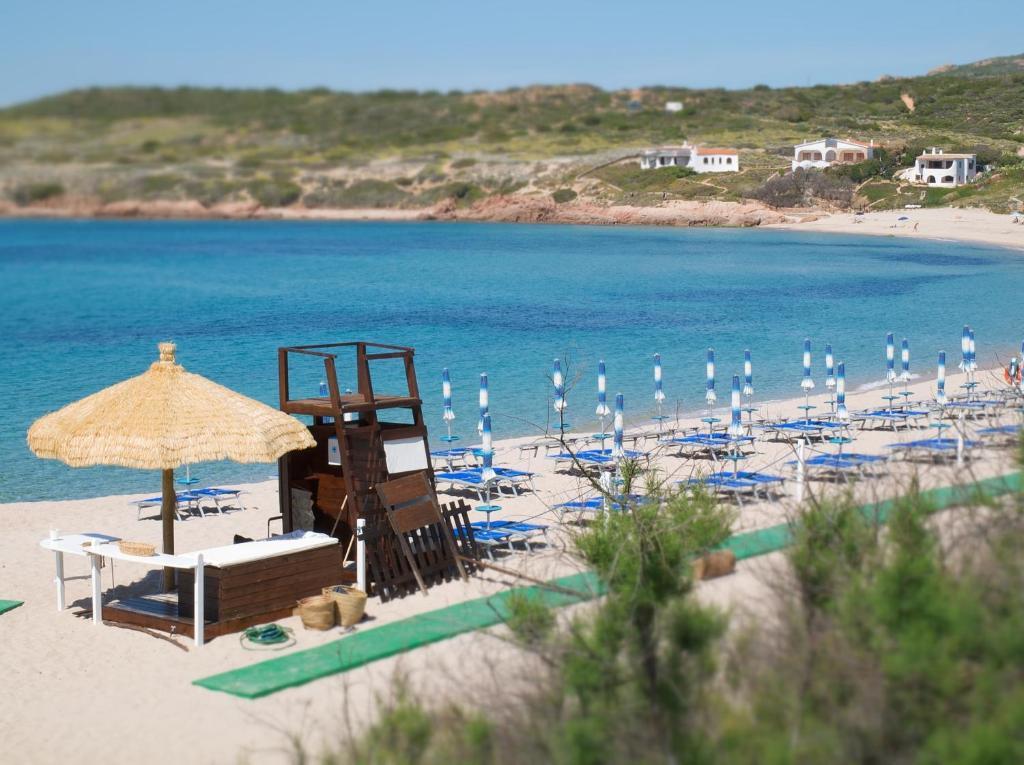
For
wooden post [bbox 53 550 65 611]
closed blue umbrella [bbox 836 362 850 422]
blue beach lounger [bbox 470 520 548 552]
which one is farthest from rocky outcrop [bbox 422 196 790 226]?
wooden post [bbox 53 550 65 611]

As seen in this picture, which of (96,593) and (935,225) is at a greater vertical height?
(935,225)

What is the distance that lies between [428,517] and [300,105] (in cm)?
1056

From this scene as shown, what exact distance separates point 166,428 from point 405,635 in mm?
2431

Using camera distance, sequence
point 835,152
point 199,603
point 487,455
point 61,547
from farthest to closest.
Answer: point 835,152, point 487,455, point 61,547, point 199,603

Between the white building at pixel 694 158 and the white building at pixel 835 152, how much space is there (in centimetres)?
665

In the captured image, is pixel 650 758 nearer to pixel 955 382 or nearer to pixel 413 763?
pixel 413 763

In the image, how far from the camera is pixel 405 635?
8430 millimetres

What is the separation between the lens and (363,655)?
8.11 m

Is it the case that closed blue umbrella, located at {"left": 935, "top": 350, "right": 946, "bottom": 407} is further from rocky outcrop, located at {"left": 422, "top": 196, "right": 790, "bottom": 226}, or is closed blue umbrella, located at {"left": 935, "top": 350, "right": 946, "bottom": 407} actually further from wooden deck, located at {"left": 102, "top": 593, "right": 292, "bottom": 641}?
rocky outcrop, located at {"left": 422, "top": 196, "right": 790, "bottom": 226}

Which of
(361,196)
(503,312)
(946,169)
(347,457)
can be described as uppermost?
(946,169)

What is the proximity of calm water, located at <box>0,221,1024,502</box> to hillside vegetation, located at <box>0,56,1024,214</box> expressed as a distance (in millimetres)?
4365

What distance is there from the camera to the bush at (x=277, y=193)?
91000 mm

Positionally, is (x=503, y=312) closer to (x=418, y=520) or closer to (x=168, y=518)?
(x=418, y=520)

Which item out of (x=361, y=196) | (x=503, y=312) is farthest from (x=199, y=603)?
(x=361, y=196)
